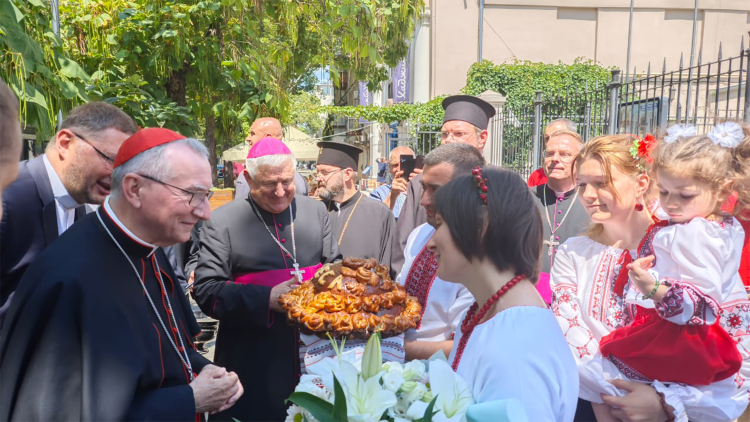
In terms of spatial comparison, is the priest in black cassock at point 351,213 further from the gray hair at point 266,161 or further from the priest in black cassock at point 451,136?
the gray hair at point 266,161

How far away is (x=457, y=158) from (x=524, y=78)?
20.0 metres

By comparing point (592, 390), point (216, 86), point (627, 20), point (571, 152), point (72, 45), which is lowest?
point (592, 390)

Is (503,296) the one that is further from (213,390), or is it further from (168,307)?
(168,307)

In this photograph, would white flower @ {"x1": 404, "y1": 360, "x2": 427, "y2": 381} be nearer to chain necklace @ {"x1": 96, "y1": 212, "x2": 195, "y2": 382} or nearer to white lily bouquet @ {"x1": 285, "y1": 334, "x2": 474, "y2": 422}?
white lily bouquet @ {"x1": 285, "y1": 334, "x2": 474, "y2": 422}

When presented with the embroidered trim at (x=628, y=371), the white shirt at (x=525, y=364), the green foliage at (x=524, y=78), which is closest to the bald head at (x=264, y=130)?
the embroidered trim at (x=628, y=371)

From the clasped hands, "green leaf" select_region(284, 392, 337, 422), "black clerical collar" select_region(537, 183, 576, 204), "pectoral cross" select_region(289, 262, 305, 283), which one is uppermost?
"black clerical collar" select_region(537, 183, 576, 204)

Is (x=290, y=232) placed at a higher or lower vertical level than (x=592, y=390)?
higher

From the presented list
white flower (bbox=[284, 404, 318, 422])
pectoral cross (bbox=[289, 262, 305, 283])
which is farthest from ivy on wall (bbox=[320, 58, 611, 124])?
white flower (bbox=[284, 404, 318, 422])

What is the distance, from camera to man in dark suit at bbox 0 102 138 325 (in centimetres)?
264

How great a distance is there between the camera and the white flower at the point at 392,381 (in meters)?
1.51

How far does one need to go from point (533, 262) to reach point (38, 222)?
231cm

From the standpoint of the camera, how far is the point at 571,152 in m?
Result: 4.17

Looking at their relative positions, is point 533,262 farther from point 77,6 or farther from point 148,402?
point 77,6

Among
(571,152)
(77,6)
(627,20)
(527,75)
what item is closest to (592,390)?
(571,152)
